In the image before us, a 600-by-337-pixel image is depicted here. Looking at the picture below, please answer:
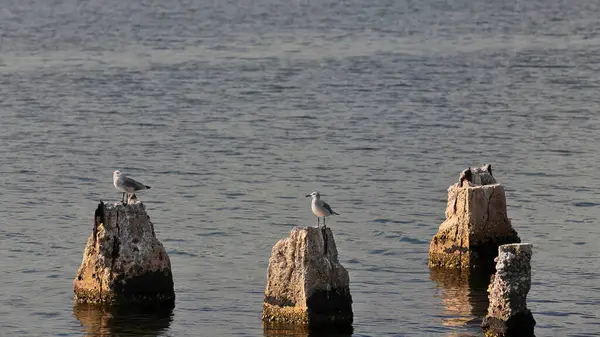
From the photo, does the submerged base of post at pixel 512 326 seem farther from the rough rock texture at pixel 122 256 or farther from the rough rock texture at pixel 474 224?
the rough rock texture at pixel 122 256

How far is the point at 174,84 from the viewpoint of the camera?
65688mm

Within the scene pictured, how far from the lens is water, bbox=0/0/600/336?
30.5 metres

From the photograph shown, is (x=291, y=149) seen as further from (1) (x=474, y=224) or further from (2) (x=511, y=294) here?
(2) (x=511, y=294)

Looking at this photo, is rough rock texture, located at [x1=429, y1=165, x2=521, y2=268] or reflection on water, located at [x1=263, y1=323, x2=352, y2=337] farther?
rough rock texture, located at [x1=429, y1=165, x2=521, y2=268]

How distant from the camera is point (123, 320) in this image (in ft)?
91.6

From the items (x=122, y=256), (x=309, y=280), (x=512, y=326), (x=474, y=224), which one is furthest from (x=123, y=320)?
(x=474, y=224)

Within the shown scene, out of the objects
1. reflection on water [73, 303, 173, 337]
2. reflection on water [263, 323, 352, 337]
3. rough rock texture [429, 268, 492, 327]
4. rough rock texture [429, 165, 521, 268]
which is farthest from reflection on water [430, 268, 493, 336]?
reflection on water [73, 303, 173, 337]

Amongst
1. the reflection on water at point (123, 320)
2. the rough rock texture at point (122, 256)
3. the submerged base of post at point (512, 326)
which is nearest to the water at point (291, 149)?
the reflection on water at point (123, 320)

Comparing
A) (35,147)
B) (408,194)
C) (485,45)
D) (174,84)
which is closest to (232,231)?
(408,194)

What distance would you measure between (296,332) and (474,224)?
6481 mm

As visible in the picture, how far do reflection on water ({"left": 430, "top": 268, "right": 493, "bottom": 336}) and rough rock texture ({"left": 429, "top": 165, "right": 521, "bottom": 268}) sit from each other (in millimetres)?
269

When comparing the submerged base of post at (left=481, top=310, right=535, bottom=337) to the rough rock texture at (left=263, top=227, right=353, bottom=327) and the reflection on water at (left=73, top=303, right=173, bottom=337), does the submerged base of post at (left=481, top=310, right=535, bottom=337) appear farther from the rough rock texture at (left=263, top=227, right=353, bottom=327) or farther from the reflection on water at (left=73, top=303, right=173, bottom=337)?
the reflection on water at (left=73, top=303, right=173, bottom=337)

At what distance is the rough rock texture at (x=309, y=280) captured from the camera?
2631 cm

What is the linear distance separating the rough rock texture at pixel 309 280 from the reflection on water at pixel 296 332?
12cm
